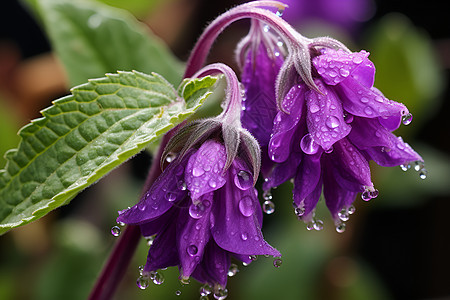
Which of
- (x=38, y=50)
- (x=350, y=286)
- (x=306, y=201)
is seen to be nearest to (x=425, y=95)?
(x=350, y=286)

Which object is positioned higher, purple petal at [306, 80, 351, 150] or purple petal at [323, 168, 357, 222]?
purple petal at [306, 80, 351, 150]

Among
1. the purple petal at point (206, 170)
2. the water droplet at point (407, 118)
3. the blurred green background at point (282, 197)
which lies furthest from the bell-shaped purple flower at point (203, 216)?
the blurred green background at point (282, 197)

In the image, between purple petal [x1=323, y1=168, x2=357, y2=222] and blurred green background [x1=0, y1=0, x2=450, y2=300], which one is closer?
purple petal [x1=323, y1=168, x2=357, y2=222]

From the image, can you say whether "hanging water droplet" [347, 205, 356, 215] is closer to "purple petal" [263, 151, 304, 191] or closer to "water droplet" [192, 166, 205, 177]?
"purple petal" [263, 151, 304, 191]

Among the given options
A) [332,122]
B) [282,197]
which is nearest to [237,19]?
[332,122]

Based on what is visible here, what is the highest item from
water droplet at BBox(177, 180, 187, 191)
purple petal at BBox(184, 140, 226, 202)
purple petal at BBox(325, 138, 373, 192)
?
purple petal at BBox(184, 140, 226, 202)

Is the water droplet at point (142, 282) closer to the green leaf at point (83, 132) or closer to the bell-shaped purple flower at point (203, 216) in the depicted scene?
the bell-shaped purple flower at point (203, 216)

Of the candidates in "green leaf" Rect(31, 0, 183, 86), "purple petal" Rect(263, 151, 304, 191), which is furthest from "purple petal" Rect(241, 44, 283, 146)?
"green leaf" Rect(31, 0, 183, 86)

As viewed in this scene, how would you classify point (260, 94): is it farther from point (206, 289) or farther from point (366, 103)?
point (206, 289)
